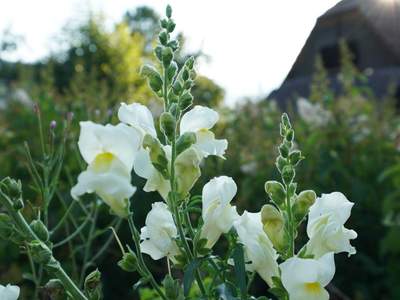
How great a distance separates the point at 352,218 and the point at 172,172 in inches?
103

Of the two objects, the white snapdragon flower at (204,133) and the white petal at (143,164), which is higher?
the white snapdragon flower at (204,133)

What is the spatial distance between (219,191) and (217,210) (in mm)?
24

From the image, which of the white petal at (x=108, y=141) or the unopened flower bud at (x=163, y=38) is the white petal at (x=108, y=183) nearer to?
the white petal at (x=108, y=141)

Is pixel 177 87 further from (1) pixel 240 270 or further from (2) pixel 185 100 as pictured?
(1) pixel 240 270

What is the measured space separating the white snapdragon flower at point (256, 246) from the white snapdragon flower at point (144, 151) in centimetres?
9

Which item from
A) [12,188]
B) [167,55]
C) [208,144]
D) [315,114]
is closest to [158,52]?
[167,55]

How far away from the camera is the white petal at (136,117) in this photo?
77 cm

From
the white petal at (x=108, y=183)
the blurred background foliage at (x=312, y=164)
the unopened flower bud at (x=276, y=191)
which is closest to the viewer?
the white petal at (x=108, y=183)

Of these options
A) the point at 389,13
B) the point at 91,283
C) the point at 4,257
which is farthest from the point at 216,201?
the point at 4,257

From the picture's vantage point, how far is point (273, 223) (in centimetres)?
77

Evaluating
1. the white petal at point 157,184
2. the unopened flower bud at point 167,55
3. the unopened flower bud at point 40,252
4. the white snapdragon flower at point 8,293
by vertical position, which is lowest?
the white snapdragon flower at point 8,293

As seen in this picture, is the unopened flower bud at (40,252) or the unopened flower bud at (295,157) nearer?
the unopened flower bud at (40,252)

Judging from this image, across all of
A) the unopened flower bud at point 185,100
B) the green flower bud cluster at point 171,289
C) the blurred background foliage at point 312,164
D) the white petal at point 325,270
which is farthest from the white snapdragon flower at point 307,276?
the blurred background foliage at point 312,164

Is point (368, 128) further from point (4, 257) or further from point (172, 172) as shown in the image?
point (172, 172)
